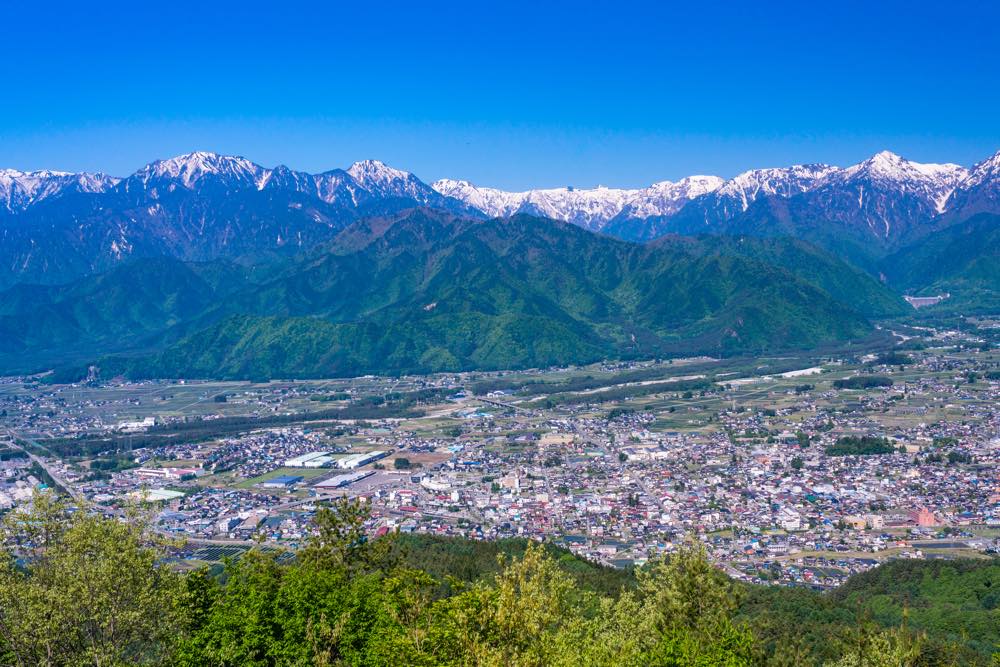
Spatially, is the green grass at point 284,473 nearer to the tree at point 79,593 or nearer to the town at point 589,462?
the town at point 589,462

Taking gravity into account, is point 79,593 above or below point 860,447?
above

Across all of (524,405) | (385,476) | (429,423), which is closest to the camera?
(385,476)

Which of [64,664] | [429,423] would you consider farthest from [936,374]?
[64,664]

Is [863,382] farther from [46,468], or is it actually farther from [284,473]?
[46,468]

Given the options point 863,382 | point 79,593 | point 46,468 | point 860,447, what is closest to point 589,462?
point 860,447

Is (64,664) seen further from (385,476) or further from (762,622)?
(385,476)

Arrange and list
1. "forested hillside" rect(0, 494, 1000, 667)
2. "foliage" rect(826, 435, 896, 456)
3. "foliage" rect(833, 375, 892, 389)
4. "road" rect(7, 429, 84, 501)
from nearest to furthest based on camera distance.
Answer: "forested hillside" rect(0, 494, 1000, 667) < "road" rect(7, 429, 84, 501) < "foliage" rect(826, 435, 896, 456) < "foliage" rect(833, 375, 892, 389)

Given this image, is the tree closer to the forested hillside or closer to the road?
the forested hillside

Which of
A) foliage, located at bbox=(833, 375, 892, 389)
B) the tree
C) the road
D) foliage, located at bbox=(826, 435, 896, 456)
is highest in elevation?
the tree

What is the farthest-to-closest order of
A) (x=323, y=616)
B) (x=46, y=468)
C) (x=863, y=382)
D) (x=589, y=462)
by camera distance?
(x=863, y=382) < (x=46, y=468) < (x=589, y=462) < (x=323, y=616)

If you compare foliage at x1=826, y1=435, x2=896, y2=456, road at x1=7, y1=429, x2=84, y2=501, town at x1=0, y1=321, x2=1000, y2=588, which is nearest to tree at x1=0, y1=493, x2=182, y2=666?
town at x1=0, y1=321, x2=1000, y2=588

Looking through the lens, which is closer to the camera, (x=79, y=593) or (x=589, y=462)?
(x=79, y=593)
